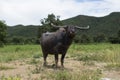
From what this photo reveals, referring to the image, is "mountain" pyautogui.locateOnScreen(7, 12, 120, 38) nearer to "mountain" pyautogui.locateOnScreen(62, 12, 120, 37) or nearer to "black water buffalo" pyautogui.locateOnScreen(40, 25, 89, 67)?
"mountain" pyautogui.locateOnScreen(62, 12, 120, 37)

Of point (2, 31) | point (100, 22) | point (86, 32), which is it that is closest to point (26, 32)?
point (100, 22)

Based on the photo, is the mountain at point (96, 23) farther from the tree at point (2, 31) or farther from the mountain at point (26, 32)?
the tree at point (2, 31)

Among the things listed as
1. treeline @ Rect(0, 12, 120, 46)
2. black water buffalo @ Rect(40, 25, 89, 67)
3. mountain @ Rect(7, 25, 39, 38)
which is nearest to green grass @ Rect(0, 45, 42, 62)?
black water buffalo @ Rect(40, 25, 89, 67)

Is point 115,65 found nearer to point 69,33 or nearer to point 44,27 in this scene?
point 69,33

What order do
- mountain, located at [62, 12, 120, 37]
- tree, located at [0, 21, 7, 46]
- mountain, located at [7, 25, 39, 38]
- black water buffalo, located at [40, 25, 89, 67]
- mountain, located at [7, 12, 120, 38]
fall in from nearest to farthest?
black water buffalo, located at [40, 25, 89, 67], tree, located at [0, 21, 7, 46], mountain, located at [62, 12, 120, 37], mountain, located at [7, 12, 120, 38], mountain, located at [7, 25, 39, 38]

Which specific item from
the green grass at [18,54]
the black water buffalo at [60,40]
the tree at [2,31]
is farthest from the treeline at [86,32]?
the black water buffalo at [60,40]

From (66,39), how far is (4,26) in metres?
47.5

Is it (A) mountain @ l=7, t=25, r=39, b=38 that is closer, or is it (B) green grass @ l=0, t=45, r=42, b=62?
(B) green grass @ l=0, t=45, r=42, b=62

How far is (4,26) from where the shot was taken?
59312 millimetres

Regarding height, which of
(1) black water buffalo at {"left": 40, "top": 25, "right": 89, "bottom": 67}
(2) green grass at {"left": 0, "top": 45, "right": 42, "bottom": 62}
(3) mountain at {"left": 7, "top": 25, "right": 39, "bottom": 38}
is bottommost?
(3) mountain at {"left": 7, "top": 25, "right": 39, "bottom": 38}

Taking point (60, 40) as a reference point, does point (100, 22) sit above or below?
above

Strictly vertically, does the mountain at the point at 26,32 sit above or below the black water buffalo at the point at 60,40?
below

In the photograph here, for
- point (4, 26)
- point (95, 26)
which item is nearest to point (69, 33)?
point (4, 26)

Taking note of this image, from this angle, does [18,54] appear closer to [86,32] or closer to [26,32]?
[86,32]
